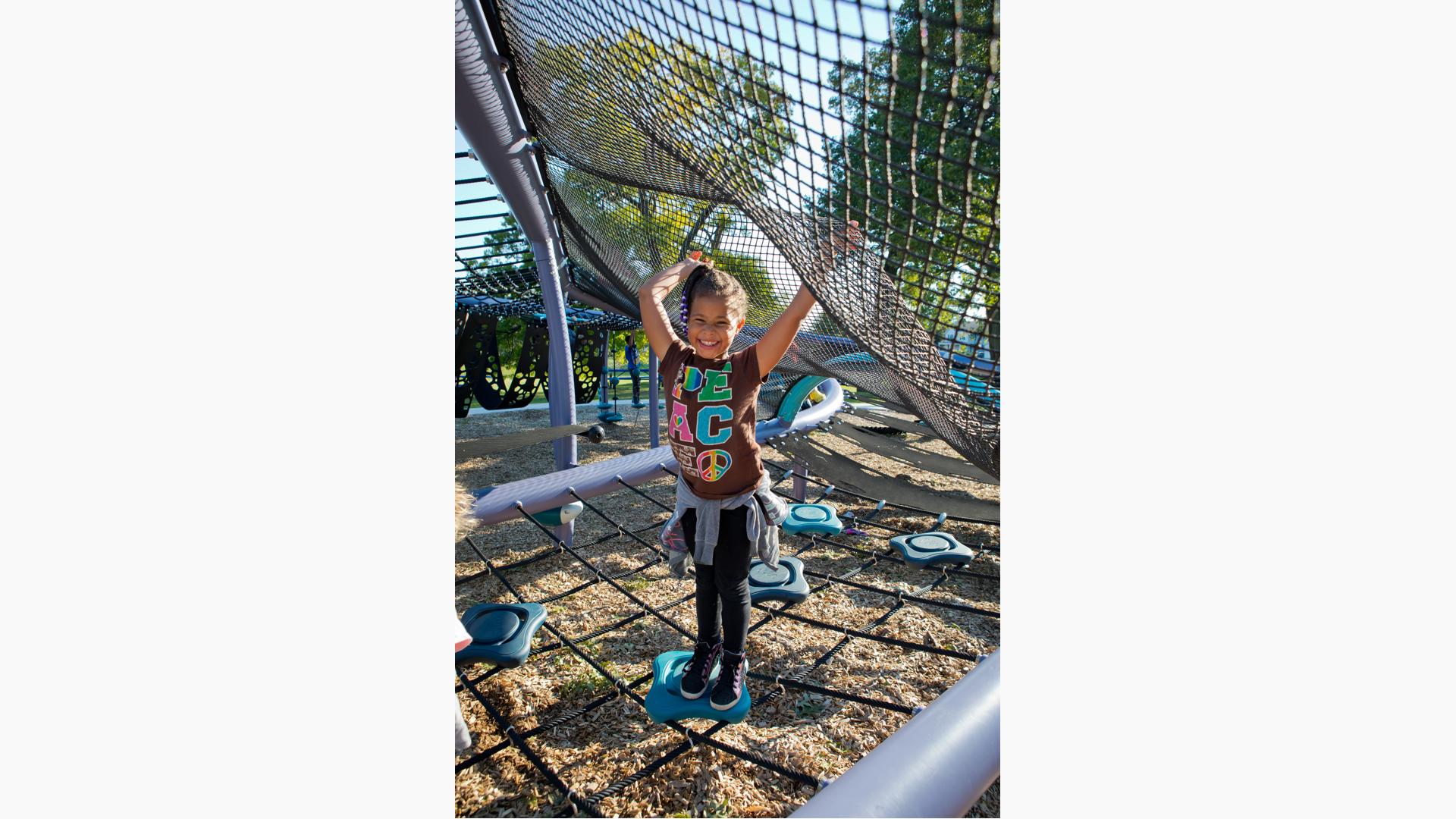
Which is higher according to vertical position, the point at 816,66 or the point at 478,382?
the point at 816,66

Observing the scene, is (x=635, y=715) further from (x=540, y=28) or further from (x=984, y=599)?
(x=540, y=28)

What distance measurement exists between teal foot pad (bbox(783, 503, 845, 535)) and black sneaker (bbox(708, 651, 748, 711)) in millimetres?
1657

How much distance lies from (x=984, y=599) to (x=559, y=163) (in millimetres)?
2901

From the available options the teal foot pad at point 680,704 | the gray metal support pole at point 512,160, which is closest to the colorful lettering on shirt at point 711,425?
the teal foot pad at point 680,704

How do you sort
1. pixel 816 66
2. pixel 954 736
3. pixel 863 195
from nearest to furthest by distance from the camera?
pixel 954 736
pixel 816 66
pixel 863 195

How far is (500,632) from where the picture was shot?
181 cm

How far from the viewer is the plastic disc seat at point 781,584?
228cm

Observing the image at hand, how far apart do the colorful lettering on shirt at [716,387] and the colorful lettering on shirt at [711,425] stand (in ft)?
0.07

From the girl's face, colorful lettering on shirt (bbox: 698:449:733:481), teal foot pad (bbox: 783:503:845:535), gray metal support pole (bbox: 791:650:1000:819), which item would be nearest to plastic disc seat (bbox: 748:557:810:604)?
teal foot pad (bbox: 783:503:845:535)

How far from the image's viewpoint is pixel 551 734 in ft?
5.36

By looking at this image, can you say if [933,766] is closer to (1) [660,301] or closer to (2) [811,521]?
(1) [660,301]

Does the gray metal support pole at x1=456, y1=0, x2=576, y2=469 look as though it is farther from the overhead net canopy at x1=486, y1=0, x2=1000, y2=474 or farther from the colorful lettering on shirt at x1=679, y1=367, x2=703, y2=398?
the colorful lettering on shirt at x1=679, y1=367, x2=703, y2=398

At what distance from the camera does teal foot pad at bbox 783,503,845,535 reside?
312 centimetres

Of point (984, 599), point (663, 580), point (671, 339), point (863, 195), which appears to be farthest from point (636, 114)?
point (984, 599)
